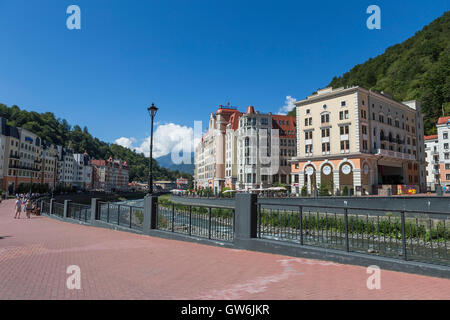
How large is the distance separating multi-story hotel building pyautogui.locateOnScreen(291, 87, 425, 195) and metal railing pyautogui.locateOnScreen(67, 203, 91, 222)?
34510 millimetres

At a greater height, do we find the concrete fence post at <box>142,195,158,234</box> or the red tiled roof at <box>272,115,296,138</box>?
the red tiled roof at <box>272,115,296,138</box>

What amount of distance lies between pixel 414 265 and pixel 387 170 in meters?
52.9

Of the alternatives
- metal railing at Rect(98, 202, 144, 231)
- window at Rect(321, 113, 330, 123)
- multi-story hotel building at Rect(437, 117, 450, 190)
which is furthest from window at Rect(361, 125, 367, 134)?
multi-story hotel building at Rect(437, 117, 450, 190)

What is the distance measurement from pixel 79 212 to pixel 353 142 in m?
38.5

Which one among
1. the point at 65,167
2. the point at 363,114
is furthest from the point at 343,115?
the point at 65,167

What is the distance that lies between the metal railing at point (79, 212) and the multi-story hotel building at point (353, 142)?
34.5 m

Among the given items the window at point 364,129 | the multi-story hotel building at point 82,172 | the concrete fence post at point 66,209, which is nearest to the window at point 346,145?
the window at point 364,129

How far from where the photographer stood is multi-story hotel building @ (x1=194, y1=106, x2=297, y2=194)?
64.1 m

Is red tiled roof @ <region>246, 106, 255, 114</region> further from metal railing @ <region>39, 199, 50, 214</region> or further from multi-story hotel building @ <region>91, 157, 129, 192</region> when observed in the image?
multi-story hotel building @ <region>91, 157, 129, 192</region>

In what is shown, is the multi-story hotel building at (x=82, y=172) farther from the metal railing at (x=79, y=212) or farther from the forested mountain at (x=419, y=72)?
the forested mountain at (x=419, y=72)

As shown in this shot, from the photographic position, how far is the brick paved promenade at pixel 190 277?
16.5ft
